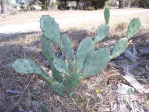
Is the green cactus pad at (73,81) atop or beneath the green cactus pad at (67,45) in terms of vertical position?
beneath

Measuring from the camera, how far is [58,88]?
3.59 m

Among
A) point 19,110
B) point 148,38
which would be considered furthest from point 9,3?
point 19,110

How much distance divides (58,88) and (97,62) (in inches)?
19.7

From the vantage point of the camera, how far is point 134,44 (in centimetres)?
523

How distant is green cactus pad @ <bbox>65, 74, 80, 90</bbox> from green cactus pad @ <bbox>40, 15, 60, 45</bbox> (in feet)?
1.37

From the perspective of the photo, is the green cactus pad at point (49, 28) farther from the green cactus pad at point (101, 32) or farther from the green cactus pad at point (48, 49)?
the green cactus pad at point (101, 32)

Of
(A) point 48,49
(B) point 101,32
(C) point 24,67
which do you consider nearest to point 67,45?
(A) point 48,49

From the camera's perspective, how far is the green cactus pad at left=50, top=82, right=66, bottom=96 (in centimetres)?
357

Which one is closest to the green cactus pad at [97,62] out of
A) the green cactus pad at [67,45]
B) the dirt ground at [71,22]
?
the green cactus pad at [67,45]

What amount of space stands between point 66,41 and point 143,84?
1.12 metres

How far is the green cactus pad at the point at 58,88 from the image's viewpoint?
3.57 m

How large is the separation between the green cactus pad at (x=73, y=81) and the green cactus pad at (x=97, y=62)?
0.31ft

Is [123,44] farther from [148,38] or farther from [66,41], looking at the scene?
[148,38]

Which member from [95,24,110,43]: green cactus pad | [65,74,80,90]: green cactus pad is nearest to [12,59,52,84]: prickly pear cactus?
[65,74,80,90]: green cactus pad
